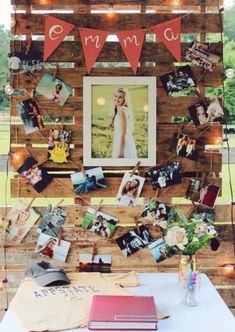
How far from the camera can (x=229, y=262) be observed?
2.65 meters

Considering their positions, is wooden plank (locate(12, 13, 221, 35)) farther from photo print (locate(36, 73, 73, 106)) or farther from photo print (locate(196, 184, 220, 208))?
photo print (locate(196, 184, 220, 208))

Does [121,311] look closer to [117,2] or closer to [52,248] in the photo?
[52,248]

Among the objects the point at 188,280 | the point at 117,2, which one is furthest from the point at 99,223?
the point at 117,2

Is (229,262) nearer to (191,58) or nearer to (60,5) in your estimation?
(191,58)

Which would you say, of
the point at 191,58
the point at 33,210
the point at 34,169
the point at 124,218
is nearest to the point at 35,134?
the point at 34,169

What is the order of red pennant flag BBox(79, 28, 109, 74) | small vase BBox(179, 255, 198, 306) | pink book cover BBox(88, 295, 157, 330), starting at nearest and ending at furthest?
pink book cover BBox(88, 295, 157, 330) < small vase BBox(179, 255, 198, 306) < red pennant flag BBox(79, 28, 109, 74)

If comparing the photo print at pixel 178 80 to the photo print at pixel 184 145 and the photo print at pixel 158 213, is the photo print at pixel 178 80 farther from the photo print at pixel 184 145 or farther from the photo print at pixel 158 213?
the photo print at pixel 158 213

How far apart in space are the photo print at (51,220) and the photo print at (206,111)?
0.85 meters

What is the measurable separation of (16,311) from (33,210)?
2.34 feet

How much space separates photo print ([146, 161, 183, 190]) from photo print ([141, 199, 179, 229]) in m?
0.10

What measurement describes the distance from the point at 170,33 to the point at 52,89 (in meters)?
0.68

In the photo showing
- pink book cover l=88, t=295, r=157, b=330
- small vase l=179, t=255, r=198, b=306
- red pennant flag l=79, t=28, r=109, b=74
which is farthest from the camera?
red pennant flag l=79, t=28, r=109, b=74

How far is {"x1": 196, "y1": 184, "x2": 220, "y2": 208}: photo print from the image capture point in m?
2.57

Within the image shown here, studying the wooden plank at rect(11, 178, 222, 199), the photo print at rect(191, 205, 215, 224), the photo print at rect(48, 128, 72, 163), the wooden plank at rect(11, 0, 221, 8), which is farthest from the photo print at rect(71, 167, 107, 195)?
the wooden plank at rect(11, 0, 221, 8)
